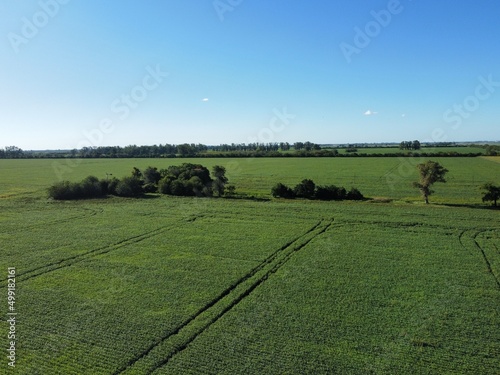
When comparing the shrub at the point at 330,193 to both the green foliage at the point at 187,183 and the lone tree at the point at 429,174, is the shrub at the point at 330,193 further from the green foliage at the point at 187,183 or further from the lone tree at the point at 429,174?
the green foliage at the point at 187,183

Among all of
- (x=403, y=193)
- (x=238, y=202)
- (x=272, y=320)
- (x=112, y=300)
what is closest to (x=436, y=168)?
(x=403, y=193)

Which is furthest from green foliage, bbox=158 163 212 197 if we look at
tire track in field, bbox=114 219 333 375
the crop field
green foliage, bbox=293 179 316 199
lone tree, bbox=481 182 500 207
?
lone tree, bbox=481 182 500 207

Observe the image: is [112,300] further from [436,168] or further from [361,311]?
[436,168]

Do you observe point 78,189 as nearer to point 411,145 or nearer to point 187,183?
point 187,183

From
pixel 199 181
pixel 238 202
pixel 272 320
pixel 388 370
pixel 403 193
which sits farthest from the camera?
pixel 199 181

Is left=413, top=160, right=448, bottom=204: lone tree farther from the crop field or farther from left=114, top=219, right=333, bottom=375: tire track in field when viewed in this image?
left=114, top=219, right=333, bottom=375: tire track in field
